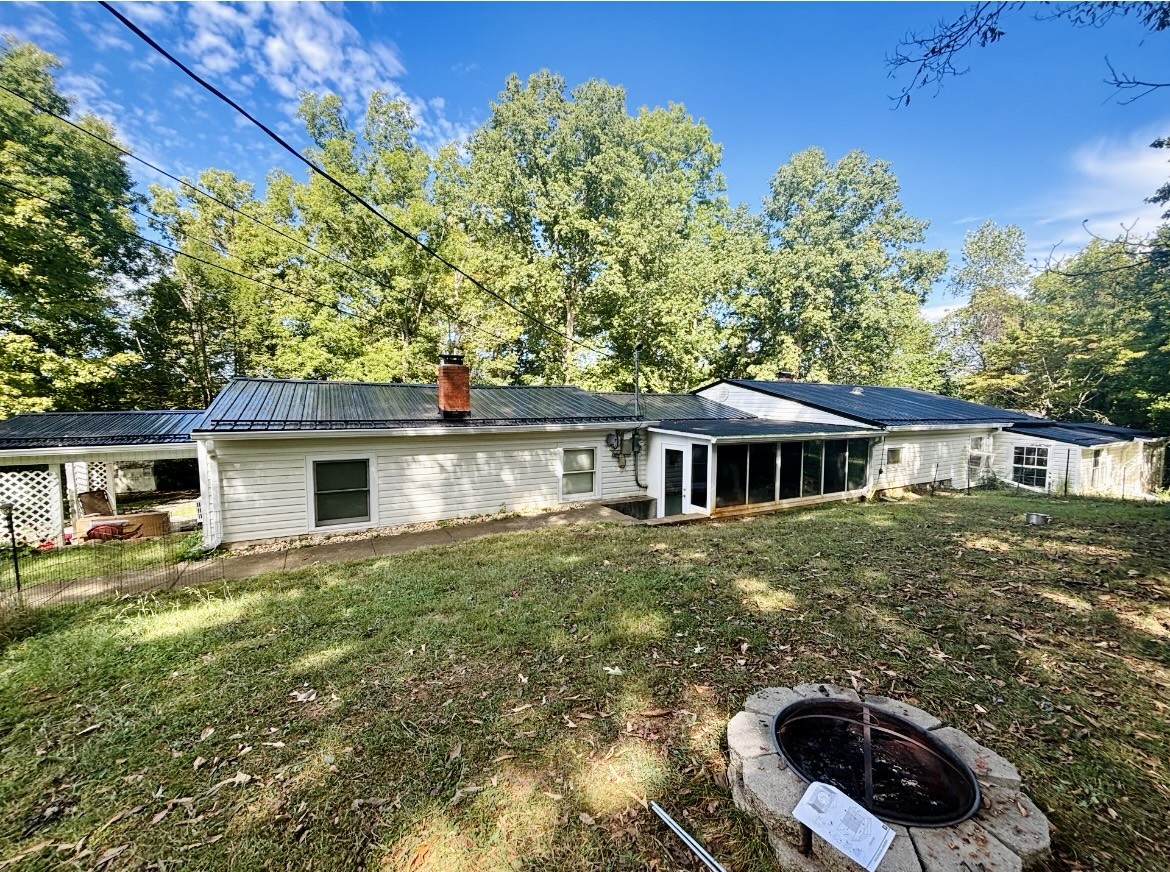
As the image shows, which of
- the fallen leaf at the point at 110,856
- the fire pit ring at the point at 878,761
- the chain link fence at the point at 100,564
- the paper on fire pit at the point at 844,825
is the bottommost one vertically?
the chain link fence at the point at 100,564

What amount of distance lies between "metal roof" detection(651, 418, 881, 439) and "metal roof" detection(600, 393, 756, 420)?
2.06ft

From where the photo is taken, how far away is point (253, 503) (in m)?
7.53

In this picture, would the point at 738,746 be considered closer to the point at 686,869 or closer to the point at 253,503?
the point at 686,869

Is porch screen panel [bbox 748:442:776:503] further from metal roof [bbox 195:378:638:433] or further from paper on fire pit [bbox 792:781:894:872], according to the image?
paper on fire pit [bbox 792:781:894:872]

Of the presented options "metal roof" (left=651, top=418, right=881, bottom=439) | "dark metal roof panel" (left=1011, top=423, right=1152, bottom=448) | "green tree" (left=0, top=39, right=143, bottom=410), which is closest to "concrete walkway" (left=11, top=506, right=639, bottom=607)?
"metal roof" (left=651, top=418, right=881, bottom=439)

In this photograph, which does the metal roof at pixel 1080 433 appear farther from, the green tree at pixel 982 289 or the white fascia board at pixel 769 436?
the green tree at pixel 982 289

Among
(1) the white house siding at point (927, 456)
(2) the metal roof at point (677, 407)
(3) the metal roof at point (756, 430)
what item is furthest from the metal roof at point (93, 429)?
(1) the white house siding at point (927, 456)

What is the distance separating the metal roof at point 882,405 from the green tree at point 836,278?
5.16m

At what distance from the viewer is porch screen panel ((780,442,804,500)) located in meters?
11.1

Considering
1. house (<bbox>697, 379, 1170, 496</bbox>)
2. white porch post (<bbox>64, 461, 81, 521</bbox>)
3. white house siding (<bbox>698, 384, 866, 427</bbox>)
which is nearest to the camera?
white porch post (<bbox>64, 461, 81, 521</bbox>)

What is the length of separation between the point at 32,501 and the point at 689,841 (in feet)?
43.9

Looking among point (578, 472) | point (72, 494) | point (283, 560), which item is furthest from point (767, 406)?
point (72, 494)

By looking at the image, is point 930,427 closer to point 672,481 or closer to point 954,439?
point 954,439

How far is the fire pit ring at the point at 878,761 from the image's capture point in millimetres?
2070
